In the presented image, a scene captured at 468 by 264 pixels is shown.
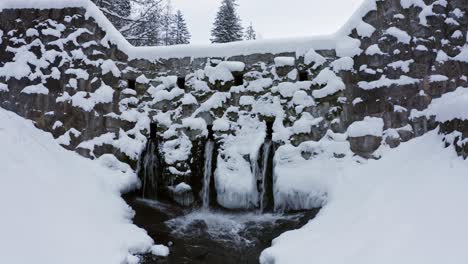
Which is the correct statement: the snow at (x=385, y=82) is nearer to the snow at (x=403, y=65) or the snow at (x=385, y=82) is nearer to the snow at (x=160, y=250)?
the snow at (x=403, y=65)

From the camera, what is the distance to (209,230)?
6.83 metres

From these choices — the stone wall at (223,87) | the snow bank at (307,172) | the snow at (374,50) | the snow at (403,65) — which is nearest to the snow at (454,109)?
the stone wall at (223,87)

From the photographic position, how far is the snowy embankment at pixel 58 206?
4.85m

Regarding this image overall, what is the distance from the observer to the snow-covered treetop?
7.80m

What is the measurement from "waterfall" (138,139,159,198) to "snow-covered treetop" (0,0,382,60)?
6.31 ft

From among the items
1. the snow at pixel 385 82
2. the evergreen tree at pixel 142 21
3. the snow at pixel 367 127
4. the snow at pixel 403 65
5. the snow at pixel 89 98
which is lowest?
the snow at pixel 367 127

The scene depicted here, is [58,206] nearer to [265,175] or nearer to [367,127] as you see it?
[265,175]

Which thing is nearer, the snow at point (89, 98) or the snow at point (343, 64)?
the snow at point (343, 64)

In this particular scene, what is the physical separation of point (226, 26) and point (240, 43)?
15.4 metres

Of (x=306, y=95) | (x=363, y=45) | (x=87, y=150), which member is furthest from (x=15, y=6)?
(x=363, y=45)

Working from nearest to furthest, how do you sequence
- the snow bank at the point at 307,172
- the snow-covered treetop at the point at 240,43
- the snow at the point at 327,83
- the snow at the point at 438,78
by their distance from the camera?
the snow bank at the point at 307,172 < the snow at the point at 438,78 < the snow at the point at 327,83 < the snow-covered treetop at the point at 240,43

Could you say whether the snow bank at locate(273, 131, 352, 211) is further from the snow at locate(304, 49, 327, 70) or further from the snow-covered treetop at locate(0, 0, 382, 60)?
the snow-covered treetop at locate(0, 0, 382, 60)

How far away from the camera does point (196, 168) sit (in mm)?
7902

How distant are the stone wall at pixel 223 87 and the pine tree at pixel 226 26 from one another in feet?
48.2
